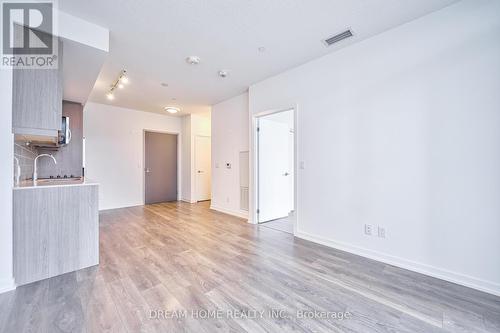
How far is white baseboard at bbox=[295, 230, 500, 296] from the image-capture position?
1.88 m

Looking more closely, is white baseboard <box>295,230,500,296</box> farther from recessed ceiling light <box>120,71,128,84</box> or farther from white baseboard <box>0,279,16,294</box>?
recessed ceiling light <box>120,71,128,84</box>

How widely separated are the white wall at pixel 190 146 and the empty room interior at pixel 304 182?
2811 millimetres

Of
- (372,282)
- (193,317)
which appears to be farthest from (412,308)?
(193,317)

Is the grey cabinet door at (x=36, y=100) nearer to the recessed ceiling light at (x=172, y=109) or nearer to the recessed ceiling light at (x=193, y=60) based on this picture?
Result: the recessed ceiling light at (x=193, y=60)

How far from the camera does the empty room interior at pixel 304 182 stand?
1.70m

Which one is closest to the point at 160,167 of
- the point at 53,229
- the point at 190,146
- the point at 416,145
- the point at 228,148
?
the point at 190,146

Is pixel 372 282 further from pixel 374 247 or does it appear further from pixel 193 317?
pixel 193 317

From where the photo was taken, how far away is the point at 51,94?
214 centimetres

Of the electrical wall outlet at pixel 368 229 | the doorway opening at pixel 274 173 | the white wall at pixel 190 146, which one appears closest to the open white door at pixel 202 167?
the white wall at pixel 190 146

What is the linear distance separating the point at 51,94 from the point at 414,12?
3.77m

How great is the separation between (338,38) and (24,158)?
4.59m

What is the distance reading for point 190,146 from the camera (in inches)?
251

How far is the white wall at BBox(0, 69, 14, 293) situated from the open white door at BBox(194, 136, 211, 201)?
4.62 m

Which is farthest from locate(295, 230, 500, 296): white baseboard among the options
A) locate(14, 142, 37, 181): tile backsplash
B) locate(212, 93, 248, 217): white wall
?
locate(14, 142, 37, 181): tile backsplash
